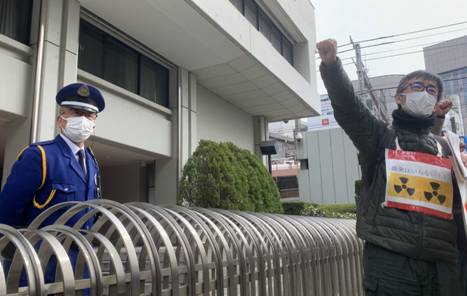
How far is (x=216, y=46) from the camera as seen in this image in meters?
9.02

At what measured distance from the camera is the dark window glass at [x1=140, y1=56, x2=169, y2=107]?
9.24 m

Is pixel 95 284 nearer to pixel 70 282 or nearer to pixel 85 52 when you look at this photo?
pixel 70 282

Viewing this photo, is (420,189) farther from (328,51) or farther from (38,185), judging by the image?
(38,185)

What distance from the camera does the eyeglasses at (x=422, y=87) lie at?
8.13 feet

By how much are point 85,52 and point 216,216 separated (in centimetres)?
614

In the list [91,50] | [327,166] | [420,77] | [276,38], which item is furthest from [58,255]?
[327,166]

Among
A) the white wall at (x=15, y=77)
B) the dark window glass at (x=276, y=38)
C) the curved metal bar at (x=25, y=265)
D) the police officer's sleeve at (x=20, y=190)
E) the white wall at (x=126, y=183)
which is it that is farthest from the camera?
the dark window glass at (x=276, y=38)

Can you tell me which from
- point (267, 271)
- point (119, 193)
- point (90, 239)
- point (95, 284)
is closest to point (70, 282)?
point (95, 284)

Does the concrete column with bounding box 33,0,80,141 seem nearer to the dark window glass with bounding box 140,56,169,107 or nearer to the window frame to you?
the window frame

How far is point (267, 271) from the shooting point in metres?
2.58

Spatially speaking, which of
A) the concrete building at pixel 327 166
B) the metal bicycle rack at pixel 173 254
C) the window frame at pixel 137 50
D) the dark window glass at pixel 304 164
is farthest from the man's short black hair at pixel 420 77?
the dark window glass at pixel 304 164

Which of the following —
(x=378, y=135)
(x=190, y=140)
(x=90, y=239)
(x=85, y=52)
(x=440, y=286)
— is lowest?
(x=440, y=286)

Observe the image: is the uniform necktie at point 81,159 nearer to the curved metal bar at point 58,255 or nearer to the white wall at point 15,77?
the curved metal bar at point 58,255

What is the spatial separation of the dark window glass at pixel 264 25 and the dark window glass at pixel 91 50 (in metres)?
5.75
